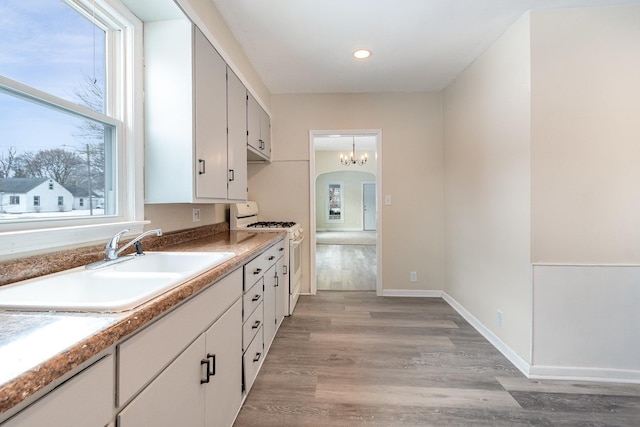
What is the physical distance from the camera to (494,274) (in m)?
2.36

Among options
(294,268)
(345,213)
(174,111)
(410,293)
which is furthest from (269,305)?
(345,213)

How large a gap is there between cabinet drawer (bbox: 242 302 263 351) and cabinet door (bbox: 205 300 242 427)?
0.07 meters

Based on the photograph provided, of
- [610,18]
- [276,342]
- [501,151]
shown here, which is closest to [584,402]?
[501,151]

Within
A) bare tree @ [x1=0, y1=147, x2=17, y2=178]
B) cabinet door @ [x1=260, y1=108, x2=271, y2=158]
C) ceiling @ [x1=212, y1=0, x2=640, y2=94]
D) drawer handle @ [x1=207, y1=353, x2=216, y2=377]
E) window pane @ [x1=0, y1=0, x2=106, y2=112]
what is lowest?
drawer handle @ [x1=207, y1=353, x2=216, y2=377]

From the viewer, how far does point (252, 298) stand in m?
1.72

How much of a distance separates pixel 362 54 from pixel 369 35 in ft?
0.97

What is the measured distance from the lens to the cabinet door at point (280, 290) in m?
2.49

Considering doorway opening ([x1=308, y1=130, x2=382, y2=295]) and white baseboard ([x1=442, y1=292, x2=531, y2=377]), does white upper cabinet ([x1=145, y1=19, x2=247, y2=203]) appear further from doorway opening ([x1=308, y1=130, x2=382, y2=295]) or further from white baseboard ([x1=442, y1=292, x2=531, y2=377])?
white baseboard ([x1=442, y1=292, x2=531, y2=377])

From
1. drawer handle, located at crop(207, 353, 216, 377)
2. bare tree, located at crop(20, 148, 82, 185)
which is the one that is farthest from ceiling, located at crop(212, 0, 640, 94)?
drawer handle, located at crop(207, 353, 216, 377)

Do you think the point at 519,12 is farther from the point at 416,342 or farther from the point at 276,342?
the point at 276,342

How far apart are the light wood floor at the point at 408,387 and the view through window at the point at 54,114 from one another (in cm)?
143

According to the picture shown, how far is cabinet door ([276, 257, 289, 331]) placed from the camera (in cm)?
249

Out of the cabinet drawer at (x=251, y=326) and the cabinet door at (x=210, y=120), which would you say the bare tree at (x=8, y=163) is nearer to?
the cabinet door at (x=210, y=120)

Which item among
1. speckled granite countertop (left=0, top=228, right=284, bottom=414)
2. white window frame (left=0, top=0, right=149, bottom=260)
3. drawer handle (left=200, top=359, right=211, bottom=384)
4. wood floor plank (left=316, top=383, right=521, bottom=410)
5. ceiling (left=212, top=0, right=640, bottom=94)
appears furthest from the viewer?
ceiling (left=212, top=0, right=640, bottom=94)
